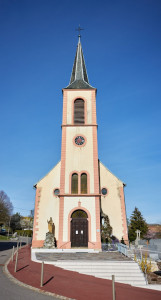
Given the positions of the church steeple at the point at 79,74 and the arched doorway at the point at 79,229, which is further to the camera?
the church steeple at the point at 79,74

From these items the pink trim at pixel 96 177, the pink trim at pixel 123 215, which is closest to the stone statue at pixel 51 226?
the pink trim at pixel 96 177

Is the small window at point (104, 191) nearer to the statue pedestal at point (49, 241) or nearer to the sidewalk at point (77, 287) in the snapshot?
the statue pedestal at point (49, 241)

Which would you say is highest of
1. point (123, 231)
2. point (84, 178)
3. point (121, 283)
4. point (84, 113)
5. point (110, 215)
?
point (84, 113)

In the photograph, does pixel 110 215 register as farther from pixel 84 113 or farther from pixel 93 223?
pixel 84 113

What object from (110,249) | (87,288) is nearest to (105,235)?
(110,249)

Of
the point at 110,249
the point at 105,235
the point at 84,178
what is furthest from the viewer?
the point at 84,178

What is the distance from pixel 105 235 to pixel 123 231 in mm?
2335

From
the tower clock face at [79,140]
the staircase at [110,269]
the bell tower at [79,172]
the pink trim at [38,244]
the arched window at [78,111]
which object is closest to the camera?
the staircase at [110,269]

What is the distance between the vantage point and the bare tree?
5278 centimetres

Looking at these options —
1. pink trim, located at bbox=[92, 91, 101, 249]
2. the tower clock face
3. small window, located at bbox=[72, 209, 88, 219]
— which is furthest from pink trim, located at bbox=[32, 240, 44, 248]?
the tower clock face

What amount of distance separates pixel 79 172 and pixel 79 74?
1575 cm

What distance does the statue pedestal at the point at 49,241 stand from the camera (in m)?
20.0

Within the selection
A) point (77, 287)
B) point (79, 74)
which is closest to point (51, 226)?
point (77, 287)

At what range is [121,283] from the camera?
10.9 m
